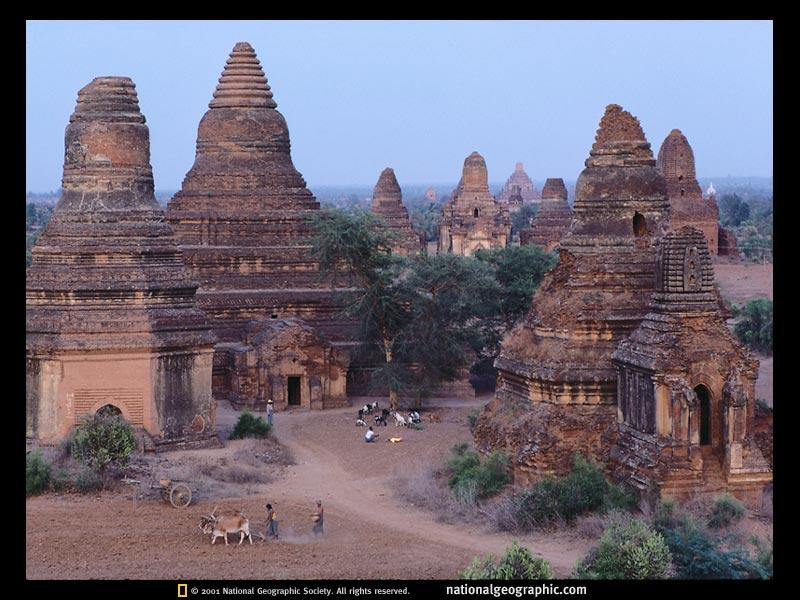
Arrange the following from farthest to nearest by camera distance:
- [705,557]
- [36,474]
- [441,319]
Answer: [441,319]
[36,474]
[705,557]

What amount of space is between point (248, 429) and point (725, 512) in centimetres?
971

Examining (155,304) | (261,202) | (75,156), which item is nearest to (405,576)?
(155,304)

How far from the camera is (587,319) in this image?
21.2 metres

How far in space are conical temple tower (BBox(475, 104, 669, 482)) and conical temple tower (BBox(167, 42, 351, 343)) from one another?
965 centimetres

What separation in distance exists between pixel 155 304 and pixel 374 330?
6904 millimetres

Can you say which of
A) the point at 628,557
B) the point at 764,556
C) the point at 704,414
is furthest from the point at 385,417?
the point at 628,557

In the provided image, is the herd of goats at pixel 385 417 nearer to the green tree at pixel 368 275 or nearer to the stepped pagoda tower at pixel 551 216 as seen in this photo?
the green tree at pixel 368 275

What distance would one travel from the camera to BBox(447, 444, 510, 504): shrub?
20750mm

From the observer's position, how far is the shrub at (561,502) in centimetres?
1927

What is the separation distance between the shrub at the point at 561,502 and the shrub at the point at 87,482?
5588 millimetres

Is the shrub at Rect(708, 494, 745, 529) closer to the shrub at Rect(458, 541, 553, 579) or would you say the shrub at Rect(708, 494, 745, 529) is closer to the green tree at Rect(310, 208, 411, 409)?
the shrub at Rect(458, 541, 553, 579)

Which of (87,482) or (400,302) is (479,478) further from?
(400,302)

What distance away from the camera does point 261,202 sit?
32562 mm

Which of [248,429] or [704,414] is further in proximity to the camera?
Answer: [248,429]
